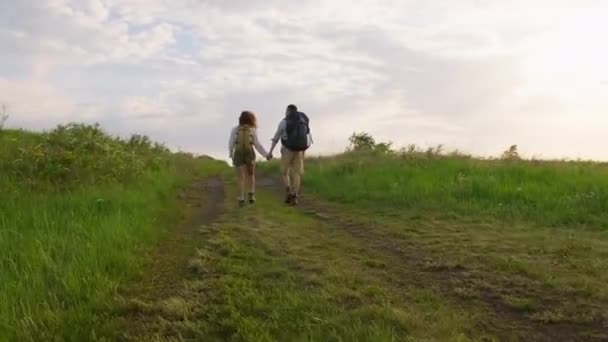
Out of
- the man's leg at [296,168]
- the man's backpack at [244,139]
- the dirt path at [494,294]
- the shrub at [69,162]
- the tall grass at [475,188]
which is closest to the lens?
the dirt path at [494,294]

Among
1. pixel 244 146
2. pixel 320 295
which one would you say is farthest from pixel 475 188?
pixel 320 295

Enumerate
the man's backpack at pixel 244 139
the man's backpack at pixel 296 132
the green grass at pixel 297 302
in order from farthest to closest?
the man's backpack at pixel 296 132
the man's backpack at pixel 244 139
the green grass at pixel 297 302

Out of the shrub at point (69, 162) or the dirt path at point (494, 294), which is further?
the shrub at point (69, 162)

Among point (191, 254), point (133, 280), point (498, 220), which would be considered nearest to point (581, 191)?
point (498, 220)

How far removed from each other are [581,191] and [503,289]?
6991 millimetres

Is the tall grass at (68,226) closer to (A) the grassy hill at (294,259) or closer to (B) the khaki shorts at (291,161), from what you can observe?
(A) the grassy hill at (294,259)

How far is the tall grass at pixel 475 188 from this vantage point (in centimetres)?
1019

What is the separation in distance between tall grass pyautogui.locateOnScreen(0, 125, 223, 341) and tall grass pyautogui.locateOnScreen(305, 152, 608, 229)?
451 centimetres

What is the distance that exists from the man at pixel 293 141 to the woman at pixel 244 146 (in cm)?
42

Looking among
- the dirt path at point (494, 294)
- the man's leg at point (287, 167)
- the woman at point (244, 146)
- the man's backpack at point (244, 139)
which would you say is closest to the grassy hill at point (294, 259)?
the dirt path at point (494, 294)

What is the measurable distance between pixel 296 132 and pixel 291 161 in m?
0.72

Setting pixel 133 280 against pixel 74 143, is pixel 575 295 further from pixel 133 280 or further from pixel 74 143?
pixel 74 143

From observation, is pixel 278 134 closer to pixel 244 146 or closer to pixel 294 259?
pixel 244 146

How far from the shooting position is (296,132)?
12.2 meters
